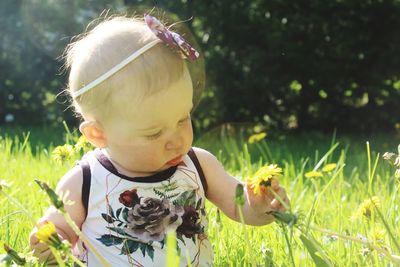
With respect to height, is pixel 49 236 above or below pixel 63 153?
above

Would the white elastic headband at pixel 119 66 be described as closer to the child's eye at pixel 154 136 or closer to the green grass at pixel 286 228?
the child's eye at pixel 154 136

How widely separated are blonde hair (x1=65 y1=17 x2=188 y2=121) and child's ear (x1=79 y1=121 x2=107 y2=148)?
0.06 feet

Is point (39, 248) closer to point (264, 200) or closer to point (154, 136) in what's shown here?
point (154, 136)

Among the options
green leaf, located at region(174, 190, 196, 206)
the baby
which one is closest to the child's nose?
the baby

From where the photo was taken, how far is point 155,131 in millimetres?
1362

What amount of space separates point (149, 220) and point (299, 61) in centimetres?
405

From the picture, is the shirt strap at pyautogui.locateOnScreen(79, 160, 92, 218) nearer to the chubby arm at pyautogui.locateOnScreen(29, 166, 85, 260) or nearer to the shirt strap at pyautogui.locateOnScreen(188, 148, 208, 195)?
the chubby arm at pyautogui.locateOnScreen(29, 166, 85, 260)

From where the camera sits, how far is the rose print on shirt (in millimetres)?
1373

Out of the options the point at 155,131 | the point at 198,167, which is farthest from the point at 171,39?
the point at 198,167

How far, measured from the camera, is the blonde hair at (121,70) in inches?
53.1

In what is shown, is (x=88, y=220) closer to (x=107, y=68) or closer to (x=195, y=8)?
(x=107, y=68)

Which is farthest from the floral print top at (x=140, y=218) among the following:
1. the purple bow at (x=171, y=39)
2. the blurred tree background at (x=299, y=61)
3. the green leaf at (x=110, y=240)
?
the blurred tree background at (x=299, y=61)

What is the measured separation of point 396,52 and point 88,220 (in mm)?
4303

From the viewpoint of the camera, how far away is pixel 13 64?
6.18 meters
